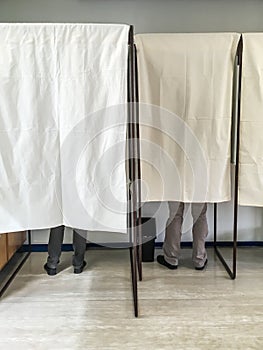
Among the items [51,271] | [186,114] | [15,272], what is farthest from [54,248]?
[186,114]

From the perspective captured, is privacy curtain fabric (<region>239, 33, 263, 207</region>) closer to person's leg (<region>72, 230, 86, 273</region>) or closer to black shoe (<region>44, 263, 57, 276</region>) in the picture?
person's leg (<region>72, 230, 86, 273</region>)

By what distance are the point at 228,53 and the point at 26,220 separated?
5.13 ft

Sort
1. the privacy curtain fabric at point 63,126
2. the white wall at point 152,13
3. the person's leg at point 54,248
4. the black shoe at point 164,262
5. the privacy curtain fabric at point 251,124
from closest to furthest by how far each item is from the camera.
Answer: the privacy curtain fabric at point 63,126 < the privacy curtain fabric at point 251,124 < the person's leg at point 54,248 < the black shoe at point 164,262 < the white wall at point 152,13

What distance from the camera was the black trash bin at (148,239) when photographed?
317 cm

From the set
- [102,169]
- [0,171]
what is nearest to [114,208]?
[102,169]

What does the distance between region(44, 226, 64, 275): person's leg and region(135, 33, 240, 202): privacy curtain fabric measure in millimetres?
642

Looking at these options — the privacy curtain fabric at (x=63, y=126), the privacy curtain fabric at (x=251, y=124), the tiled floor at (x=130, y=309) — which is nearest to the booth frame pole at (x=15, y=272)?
the tiled floor at (x=130, y=309)

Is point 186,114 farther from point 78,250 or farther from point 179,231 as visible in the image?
point 78,250

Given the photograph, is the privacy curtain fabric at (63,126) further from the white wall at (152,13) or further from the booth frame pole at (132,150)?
the white wall at (152,13)

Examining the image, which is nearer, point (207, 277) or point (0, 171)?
point (0, 171)

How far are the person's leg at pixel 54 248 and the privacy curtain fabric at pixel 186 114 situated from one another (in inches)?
25.3

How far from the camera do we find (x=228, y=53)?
103 inches

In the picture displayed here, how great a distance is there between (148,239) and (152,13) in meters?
1.76

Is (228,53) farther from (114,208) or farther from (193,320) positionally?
(193,320)
